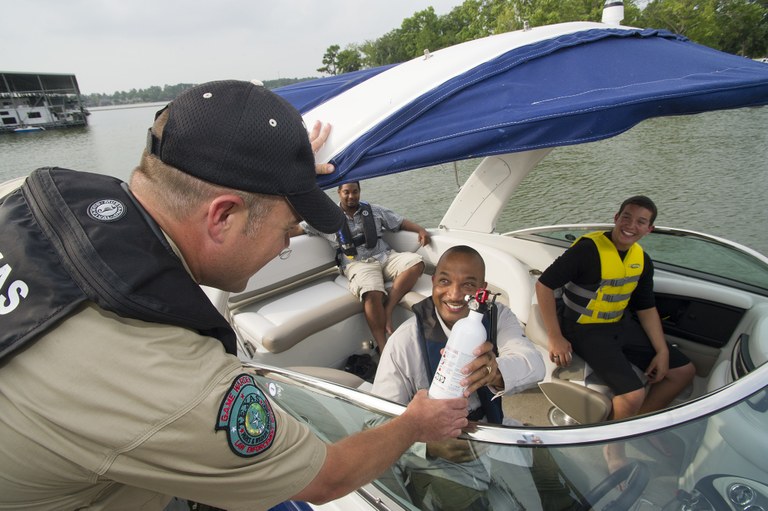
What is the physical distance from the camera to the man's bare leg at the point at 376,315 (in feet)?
10.6

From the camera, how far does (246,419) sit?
85cm

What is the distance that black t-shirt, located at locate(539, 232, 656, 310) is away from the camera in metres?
2.48

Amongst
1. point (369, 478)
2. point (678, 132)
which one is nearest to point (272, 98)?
point (369, 478)

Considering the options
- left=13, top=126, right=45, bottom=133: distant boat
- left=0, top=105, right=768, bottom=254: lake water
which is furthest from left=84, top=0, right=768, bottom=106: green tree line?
left=13, top=126, right=45, bottom=133: distant boat

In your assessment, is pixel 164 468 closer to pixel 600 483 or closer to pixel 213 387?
pixel 213 387

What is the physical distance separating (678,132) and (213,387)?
19070 millimetres

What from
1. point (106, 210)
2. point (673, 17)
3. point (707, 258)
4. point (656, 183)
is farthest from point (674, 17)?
point (106, 210)

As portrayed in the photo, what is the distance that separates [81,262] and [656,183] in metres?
12.9

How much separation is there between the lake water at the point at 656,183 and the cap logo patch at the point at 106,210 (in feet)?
21.5

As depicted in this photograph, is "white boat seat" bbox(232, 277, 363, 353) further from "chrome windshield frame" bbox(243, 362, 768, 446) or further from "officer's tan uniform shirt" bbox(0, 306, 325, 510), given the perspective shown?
"officer's tan uniform shirt" bbox(0, 306, 325, 510)

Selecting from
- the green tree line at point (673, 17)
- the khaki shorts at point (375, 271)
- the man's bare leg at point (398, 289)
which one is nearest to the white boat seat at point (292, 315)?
the khaki shorts at point (375, 271)

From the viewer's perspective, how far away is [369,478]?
3.42 ft

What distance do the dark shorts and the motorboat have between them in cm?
13

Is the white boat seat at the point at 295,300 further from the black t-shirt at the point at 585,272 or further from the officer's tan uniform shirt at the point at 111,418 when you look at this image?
the officer's tan uniform shirt at the point at 111,418
